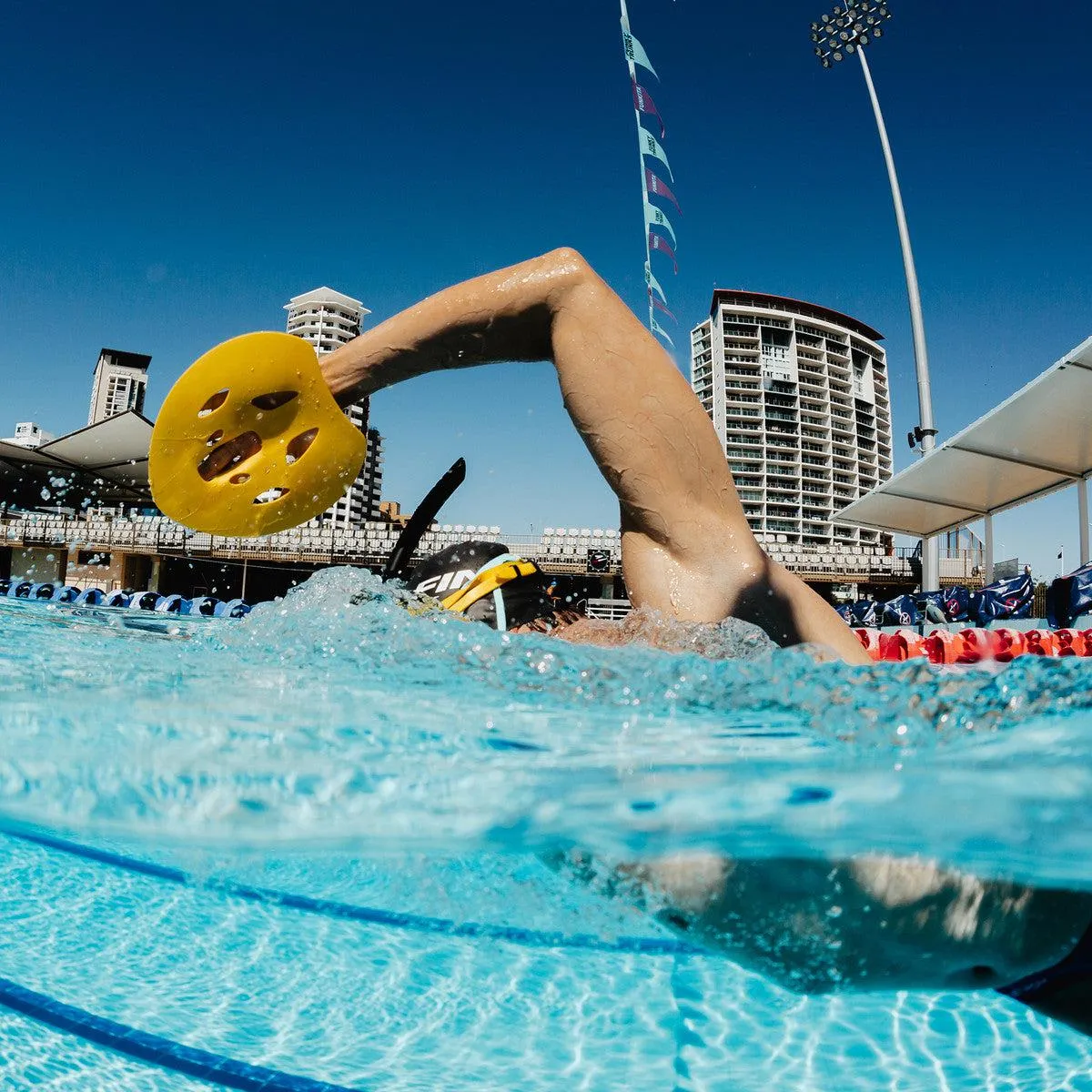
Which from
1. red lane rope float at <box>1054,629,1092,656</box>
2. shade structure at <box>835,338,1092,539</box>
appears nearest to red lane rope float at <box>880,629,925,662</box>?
red lane rope float at <box>1054,629,1092,656</box>

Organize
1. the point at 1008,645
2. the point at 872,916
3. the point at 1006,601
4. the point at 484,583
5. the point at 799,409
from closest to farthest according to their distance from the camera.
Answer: the point at 872,916
the point at 484,583
the point at 1008,645
the point at 1006,601
the point at 799,409

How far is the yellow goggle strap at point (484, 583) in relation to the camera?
2566mm

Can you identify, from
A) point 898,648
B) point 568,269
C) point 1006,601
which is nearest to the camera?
point 568,269

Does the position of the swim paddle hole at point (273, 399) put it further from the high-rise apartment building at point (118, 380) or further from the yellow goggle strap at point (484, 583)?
the high-rise apartment building at point (118, 380)

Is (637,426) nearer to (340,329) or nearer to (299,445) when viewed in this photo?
(299,445)

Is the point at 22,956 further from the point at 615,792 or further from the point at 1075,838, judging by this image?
the point at 1075,838

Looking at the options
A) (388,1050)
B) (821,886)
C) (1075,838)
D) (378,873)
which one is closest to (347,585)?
(378,873)

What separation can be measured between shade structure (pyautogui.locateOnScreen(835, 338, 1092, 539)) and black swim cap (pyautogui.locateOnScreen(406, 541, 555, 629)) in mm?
9313

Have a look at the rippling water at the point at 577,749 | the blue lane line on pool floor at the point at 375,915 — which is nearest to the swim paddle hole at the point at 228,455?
the rippling water at the point at 577,749

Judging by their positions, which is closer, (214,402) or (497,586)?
(214,402)

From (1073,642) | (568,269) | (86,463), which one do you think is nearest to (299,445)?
(568,269)

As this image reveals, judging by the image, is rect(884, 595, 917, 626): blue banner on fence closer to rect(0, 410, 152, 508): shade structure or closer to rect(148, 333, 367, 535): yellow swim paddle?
rect(148, 333, 367, 535): yellow swim paddle

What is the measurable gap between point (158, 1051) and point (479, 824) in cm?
140

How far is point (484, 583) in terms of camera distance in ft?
8.55
